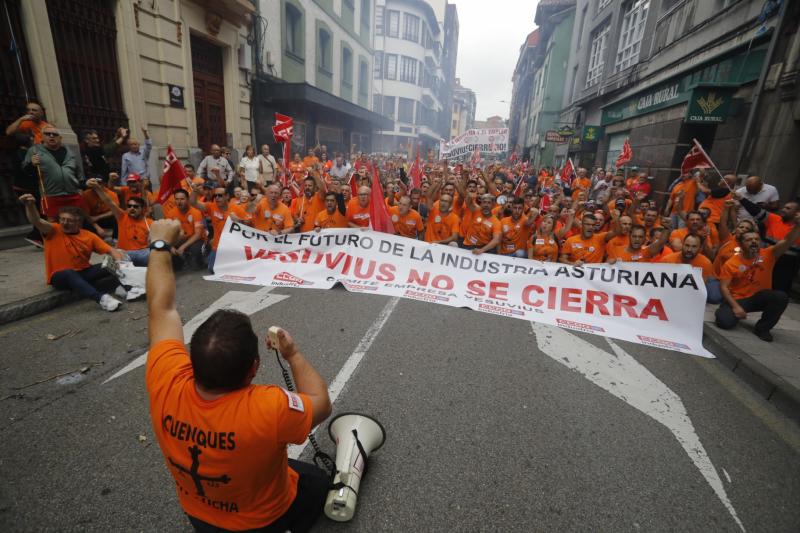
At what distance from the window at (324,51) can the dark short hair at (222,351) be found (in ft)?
71.9

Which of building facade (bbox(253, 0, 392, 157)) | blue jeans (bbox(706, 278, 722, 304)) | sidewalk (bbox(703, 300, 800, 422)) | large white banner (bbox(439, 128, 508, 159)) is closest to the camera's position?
sidewalk (bbox(703, 300, 800, 422))

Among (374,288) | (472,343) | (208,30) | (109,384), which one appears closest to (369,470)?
(472,343)

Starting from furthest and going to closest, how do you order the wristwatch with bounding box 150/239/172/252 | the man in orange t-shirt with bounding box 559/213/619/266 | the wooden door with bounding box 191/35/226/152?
the wooden door with bounding box 191/35/226/152 → the man in orange t-shirt with bounding box 559/213/619/266 → the wristwatch with bounding box 150/239/172/252

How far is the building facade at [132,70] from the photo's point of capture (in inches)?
284

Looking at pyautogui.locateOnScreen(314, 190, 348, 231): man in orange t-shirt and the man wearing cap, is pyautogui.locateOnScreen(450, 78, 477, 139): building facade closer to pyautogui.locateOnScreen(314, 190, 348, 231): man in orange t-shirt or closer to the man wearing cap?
the man wearing cap

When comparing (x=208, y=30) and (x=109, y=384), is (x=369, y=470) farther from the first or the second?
(x=208, y=30)

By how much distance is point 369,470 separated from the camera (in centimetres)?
259

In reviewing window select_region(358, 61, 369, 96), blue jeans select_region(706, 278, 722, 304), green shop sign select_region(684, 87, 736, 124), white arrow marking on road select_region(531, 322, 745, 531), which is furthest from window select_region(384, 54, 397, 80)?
white arrow marking on road select_region(531, 322, 745, 531)

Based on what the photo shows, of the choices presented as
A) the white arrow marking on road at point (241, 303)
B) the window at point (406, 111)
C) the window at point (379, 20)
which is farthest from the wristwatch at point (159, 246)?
the window at point (379, 20)

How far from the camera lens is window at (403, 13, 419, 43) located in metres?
43.2

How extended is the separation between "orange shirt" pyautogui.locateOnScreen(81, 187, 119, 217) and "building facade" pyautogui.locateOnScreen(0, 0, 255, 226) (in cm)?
151

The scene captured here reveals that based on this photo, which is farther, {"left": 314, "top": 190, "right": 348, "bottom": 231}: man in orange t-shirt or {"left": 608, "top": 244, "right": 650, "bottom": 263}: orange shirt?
{"left": 314, "top": 190, "right": 348, "bottom": 231}: man in orange t-shirt

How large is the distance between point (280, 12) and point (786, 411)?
19.2 meters

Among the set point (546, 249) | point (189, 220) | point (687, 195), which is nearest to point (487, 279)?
point (546, 249)
